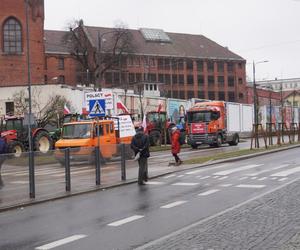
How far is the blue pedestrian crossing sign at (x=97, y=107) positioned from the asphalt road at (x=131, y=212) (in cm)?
366

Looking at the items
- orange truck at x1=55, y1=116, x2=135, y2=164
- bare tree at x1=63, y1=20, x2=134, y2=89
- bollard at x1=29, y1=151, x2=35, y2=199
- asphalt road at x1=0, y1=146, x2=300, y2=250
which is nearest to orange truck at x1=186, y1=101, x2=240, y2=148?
orange truck at x1=55, y1=116, x2=135, y2=164

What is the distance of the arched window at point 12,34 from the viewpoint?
6900 cm

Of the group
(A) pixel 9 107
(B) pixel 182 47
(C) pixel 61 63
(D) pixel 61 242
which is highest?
(B) pixel 182 47

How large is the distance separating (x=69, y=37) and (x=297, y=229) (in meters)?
79.7

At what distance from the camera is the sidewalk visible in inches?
305

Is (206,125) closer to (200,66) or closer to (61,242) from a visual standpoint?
(61,242)

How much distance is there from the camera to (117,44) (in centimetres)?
9000

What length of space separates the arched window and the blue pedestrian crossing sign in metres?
52.0

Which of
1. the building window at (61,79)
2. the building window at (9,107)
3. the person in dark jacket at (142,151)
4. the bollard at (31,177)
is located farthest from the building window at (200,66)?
the bollard at (31,177)

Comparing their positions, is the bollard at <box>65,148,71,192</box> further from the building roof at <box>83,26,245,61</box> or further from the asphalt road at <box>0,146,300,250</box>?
the building roof at <box>83,26,245,61</box>

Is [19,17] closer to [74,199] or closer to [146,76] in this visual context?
[146,76]

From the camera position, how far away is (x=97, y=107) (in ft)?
65.1

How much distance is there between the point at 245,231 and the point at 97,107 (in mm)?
11869

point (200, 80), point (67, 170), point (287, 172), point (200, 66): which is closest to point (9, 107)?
point (287, 172)
